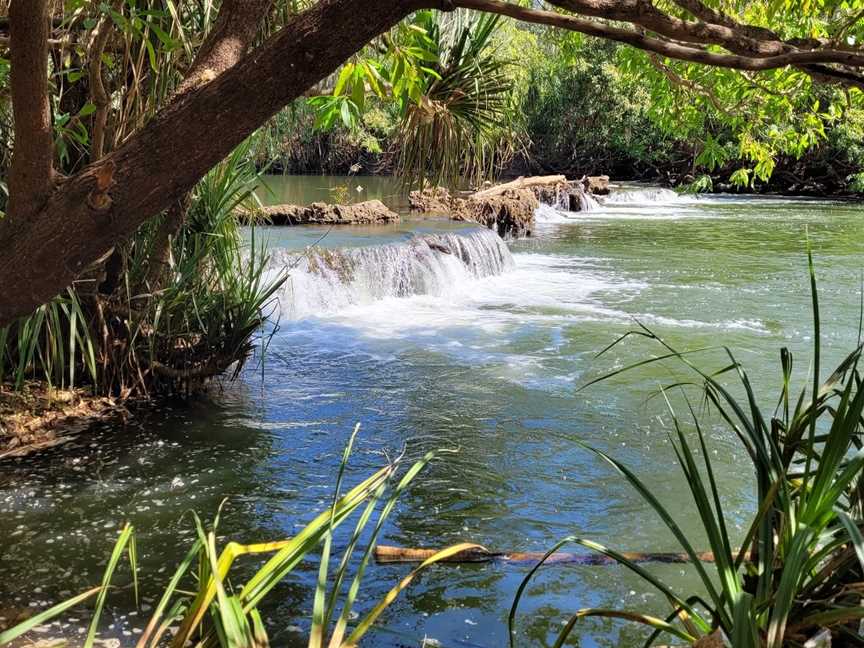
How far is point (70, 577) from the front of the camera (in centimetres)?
373

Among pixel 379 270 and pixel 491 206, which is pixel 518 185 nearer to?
pixel 491 206

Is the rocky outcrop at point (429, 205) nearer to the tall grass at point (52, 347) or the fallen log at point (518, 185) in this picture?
the fallen log at point (518, 185)

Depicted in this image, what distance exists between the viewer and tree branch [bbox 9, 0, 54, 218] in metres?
2.14

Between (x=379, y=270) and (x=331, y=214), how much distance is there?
12.1 feet

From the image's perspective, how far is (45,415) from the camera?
5.44 meters

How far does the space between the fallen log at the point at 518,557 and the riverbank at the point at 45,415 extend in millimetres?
2880

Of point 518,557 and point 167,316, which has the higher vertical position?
point 167,316

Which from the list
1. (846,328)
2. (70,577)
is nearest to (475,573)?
(70,577)

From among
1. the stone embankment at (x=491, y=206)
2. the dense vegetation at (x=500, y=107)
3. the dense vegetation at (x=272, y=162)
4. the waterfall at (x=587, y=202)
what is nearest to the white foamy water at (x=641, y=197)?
the waterfall at (x=587, y=202)

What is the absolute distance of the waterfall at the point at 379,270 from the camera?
10336 millimetres

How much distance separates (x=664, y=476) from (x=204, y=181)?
3.68 metres

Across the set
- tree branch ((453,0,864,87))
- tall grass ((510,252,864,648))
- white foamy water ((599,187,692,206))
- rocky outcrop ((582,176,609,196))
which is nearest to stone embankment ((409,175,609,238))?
rocky outcrop ((582,176,609,196))

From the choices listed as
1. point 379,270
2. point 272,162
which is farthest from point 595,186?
point 272,162

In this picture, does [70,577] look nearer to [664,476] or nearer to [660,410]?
[664,476]
